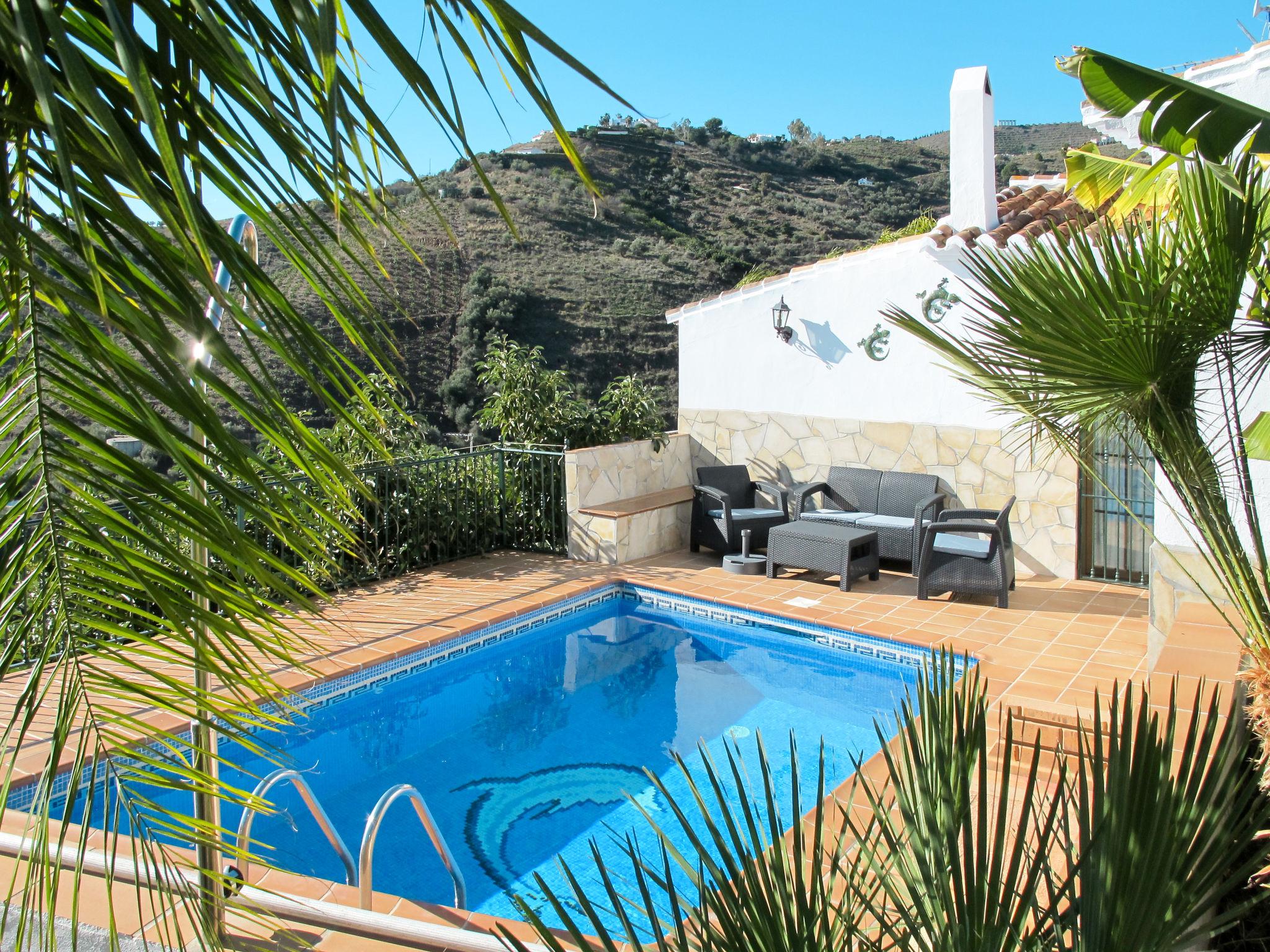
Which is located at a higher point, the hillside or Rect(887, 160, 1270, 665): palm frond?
the hillside

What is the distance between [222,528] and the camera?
0.79 metres

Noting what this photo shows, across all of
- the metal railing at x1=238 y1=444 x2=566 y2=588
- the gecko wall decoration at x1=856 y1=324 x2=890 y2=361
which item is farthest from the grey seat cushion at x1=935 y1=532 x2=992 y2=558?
the metal railing at x1=238 y1=444 x2=566 y2=588

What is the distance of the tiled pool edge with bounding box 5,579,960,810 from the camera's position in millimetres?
6344

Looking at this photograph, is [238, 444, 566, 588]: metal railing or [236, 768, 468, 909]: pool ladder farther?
[238, 444, 566, 588]: metal railing

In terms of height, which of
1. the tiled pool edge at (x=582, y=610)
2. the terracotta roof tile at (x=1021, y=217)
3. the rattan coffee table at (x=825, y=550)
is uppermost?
the terracotta roof tile at (x=1021, y=217)

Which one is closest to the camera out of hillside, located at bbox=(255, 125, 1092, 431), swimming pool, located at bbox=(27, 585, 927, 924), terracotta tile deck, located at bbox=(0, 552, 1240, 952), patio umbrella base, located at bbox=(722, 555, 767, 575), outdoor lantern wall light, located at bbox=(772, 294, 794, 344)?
terracotta tile deck, located at bbox=(0, 552, 1240, 952)

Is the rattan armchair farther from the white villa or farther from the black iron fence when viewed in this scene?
the black iron fence

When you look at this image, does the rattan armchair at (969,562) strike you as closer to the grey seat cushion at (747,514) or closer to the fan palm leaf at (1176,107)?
the grey seat cushion at (747,514)

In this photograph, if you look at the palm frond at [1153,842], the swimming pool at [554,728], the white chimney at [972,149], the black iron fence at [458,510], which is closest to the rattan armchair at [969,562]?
the swimming pool at [554,728]

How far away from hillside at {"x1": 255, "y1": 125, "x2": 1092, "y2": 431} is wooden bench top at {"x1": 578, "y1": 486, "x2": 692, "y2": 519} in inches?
659

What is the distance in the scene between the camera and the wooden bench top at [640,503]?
9.33m

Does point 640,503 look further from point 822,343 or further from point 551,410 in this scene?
point 822,343

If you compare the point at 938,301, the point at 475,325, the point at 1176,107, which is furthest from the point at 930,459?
the point at 475,325

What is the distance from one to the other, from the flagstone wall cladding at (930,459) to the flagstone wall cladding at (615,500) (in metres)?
0.89
